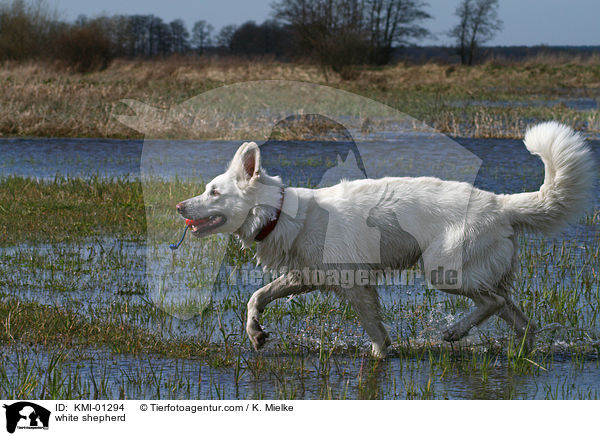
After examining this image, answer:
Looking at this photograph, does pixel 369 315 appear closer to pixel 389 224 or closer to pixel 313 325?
pixel 389 224

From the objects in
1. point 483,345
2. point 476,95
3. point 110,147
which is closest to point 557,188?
point 483,345

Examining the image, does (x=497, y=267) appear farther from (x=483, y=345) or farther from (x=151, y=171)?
(x=151, y=171)

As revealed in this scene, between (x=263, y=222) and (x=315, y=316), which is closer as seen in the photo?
(x=263, y=222)

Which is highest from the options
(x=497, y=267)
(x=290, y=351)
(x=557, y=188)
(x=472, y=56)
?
(x=472, y=56)

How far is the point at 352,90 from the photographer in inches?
1281

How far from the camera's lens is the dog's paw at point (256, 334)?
5.39m

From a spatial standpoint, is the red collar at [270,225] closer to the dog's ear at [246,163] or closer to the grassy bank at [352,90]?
the dog's ear at [246,163]

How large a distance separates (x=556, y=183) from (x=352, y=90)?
2760 cm

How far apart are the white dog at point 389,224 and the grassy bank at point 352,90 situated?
14496mm

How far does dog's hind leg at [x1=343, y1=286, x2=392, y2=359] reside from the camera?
549 centimetres

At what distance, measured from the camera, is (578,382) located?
4965 millimetres

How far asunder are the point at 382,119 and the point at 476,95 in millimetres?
12370

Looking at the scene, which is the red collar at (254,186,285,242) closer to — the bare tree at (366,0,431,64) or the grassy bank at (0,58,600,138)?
the grassy bank at (0,58,600,138)
